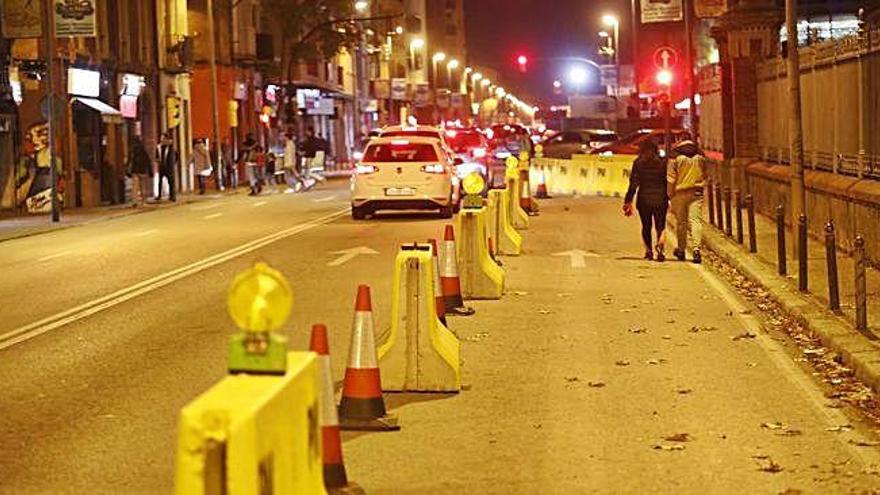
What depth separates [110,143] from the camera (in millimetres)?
43969

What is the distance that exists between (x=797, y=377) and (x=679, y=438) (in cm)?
242

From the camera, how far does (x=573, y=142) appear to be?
5291cm

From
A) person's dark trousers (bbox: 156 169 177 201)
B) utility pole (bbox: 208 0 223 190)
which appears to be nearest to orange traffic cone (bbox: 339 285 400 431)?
person's dark trousers (bbox: 156 169 177 201)

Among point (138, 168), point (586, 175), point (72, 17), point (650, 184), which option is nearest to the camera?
point (650, 184)

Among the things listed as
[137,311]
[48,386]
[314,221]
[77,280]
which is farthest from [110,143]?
[48,386]

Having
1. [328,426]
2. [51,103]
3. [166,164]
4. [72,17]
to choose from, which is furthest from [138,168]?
[328,426]

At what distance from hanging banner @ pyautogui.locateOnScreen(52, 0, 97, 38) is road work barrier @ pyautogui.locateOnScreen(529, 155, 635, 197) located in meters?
11.4

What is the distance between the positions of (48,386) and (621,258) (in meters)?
11.4

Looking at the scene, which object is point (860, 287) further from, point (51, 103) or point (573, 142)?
point (573, 142)

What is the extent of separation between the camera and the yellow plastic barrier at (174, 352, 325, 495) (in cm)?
401

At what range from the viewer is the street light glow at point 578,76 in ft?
373

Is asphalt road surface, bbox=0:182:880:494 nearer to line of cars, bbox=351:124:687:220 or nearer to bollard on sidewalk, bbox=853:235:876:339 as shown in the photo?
bollard on sidewalk, bbox=853:235:876:339

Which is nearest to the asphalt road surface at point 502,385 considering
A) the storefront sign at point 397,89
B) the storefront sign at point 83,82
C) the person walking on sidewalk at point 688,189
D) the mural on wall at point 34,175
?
the person walking on sidewalk at point 688,189

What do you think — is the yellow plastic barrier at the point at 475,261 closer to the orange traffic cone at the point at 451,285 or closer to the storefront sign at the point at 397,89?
the orange traffic cone at the point at 451,285
